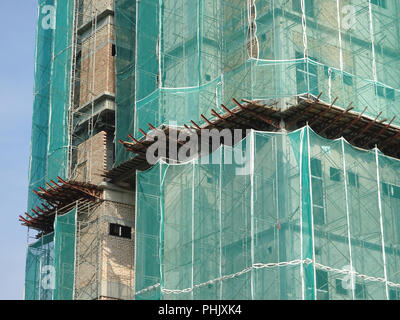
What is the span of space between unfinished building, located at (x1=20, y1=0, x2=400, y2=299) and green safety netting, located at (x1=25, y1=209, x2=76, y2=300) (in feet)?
0.21

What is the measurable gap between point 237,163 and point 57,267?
1212 cm

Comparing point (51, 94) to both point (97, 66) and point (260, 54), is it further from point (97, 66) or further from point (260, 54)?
point (260, 54)

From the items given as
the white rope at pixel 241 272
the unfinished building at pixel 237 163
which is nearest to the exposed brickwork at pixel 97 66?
the unfinished building at pixel 237 163

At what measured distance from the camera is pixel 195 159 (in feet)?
119

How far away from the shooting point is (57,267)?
139ft

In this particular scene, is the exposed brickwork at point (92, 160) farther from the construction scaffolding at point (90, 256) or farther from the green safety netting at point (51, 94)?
the construction scaffolding at point (90, 256)

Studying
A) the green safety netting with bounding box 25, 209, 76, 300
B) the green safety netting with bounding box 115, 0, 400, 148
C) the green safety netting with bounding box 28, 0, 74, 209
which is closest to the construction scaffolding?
the green safety netting with bounding box 25, 209, 76, 300

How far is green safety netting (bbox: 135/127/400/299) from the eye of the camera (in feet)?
105

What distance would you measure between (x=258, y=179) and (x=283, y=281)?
3.76m

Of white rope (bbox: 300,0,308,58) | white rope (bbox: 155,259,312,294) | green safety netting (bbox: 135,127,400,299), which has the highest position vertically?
white rope (bbox: 300,0,308,58)

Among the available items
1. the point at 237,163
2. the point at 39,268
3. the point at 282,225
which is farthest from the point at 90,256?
the point at 282,225

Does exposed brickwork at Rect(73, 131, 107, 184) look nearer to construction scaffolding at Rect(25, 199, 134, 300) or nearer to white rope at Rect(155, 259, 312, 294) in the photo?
construction scaffolding at Rect(25, 199, 134, 300)

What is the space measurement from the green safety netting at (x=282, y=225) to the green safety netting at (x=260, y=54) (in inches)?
93.9
